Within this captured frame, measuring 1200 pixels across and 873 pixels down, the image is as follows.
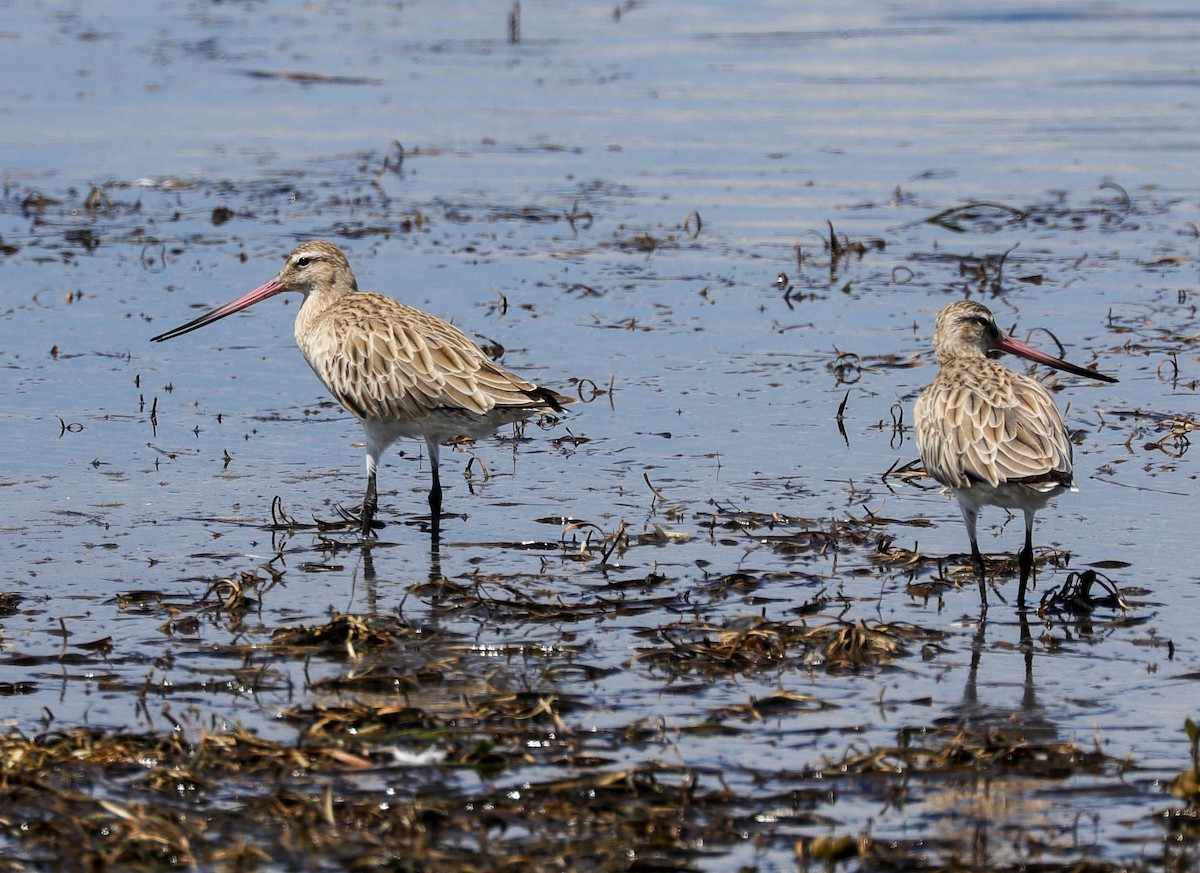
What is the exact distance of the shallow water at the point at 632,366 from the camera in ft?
21.3

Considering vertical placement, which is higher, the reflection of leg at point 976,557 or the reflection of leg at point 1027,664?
the reflection of leg at point 976,557

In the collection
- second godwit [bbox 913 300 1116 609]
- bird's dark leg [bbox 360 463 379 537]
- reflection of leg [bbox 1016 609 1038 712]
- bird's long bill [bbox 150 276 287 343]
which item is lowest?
reflection of leg [bbox 1016 609 1038 712]

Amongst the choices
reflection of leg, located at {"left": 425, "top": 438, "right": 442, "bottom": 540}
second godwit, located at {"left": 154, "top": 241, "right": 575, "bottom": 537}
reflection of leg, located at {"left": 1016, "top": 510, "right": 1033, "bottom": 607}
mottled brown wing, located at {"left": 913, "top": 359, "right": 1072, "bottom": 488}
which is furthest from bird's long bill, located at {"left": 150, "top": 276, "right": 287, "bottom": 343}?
reflection of leg, located at {"left": 1016, "top": 510, "right": 1033, "bottom": 607}

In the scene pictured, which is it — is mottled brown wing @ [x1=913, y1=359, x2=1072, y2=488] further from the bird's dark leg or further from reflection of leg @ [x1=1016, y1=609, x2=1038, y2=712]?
the bird's dark leg

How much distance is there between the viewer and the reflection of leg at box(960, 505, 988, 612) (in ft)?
24.7

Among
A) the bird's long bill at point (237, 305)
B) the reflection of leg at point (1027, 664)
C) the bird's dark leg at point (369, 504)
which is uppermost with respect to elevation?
the bird's long bill at point (237, 305)

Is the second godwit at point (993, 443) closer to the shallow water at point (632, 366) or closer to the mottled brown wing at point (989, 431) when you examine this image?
the mottled brown wing at point (989, 431)

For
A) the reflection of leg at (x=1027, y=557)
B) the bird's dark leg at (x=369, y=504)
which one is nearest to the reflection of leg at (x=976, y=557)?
the reflection of leg at (x=1027, y=557)

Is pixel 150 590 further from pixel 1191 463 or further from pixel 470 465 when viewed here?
pixel 1191 463

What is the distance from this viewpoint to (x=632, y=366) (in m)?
11.7

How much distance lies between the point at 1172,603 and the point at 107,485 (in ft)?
16.5

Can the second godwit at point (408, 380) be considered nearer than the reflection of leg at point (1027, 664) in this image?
No

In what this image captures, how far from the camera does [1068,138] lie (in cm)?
1911

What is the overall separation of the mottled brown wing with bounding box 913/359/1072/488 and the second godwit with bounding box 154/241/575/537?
1753 millimetres
